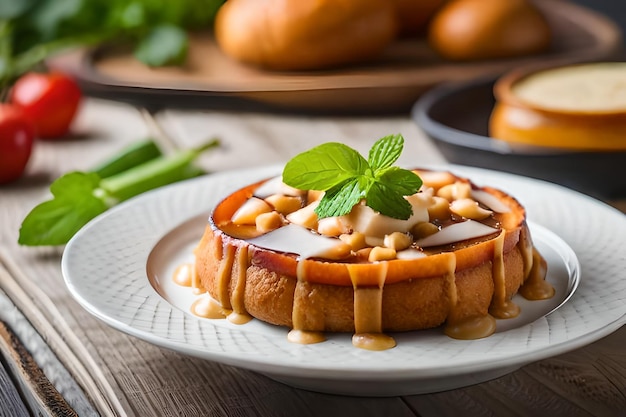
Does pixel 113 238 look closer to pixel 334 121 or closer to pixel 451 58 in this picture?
pixel 334 121

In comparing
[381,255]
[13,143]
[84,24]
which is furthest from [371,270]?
[84,24]

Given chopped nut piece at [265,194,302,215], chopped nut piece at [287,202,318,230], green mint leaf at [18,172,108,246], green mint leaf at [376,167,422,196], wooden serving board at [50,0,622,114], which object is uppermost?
green mint leaf at [376,167,422,196]

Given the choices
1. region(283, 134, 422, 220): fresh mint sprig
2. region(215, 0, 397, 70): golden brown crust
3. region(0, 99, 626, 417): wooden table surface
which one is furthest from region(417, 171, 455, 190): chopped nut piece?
region(215, 0, 397, 70): golden brown crust

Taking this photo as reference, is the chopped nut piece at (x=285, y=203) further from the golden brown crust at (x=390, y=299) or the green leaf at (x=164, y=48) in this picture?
the green leaf at (x=164, y=48)

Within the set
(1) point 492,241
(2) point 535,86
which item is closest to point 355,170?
(1) point 492,241

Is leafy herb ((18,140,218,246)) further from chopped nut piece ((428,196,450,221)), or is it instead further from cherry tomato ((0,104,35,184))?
chopped nut piece ((428,196,450,221))

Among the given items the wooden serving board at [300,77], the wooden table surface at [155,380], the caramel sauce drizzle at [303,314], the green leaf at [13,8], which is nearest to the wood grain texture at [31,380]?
the wooden table surface at [155,380]

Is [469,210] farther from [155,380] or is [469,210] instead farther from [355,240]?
[155,380]
